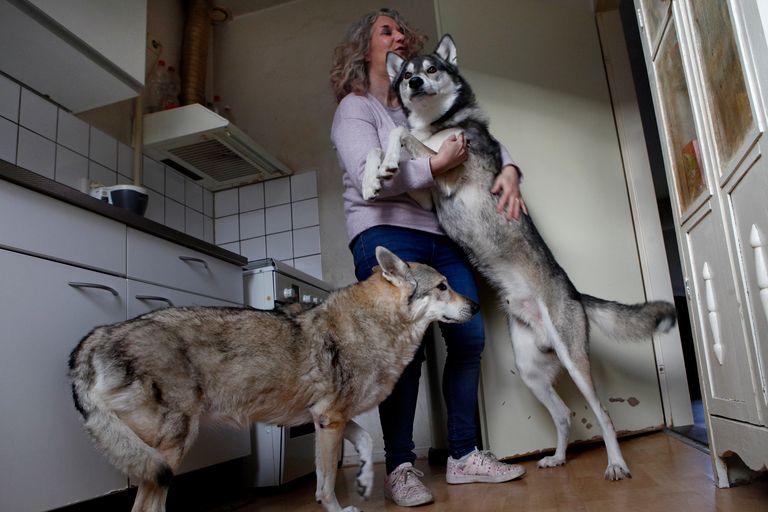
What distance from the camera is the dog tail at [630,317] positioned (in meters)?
2.29

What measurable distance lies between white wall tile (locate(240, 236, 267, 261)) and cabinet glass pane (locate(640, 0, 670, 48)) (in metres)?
2.58

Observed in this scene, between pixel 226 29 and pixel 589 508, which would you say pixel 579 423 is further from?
pixel 226 29

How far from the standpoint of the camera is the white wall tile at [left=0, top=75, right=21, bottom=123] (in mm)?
2363

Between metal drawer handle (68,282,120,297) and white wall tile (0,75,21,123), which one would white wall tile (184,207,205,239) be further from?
metal drawer handle (68,282,120,297)

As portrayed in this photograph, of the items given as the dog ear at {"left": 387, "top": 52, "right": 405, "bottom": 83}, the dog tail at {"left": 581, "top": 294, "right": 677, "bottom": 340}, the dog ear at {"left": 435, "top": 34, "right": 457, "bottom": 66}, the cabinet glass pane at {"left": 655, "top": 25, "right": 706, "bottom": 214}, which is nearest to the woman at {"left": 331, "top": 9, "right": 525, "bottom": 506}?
the dog ear at {"left": 387, "top": 52, "right": 405, "bottom": 83}

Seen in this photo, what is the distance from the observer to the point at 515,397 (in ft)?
8.42

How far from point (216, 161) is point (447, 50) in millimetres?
1655

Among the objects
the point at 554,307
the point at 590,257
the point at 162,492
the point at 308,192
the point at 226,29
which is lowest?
the point at 162,492

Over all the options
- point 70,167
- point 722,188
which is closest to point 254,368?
point 722,188

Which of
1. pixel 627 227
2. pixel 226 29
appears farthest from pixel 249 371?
pixel 226 29

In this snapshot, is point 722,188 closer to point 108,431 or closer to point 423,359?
point 423,359

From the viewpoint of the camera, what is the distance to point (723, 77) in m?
1.32

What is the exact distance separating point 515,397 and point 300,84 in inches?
101

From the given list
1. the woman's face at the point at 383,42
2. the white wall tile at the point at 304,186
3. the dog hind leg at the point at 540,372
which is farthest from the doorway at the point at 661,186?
the white wall tile at the point at 304,186
